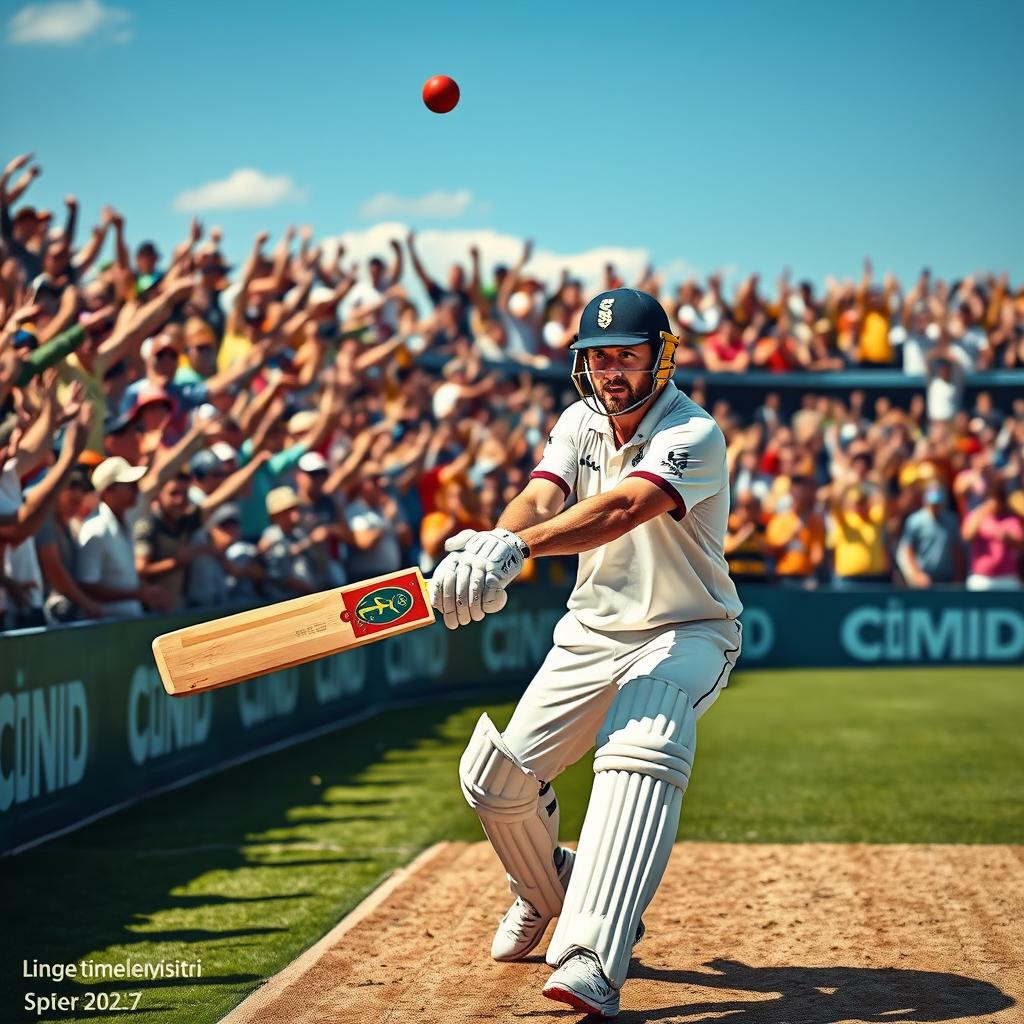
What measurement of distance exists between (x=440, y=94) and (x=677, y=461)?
91.1 inches

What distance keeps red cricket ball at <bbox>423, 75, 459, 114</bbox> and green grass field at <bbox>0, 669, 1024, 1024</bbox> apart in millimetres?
3347

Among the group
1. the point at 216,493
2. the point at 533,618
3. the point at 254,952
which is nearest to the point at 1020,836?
the point at 254,952

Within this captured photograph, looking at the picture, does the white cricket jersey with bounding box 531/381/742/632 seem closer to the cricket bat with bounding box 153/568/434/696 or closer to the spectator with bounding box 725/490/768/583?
the cricket bat with bounding box 153/568/434/696

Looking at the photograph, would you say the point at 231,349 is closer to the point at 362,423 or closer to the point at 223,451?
the point at 362,423

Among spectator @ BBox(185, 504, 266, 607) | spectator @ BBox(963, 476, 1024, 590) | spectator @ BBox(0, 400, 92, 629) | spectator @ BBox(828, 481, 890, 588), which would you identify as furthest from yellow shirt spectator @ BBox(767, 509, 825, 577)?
spectator @ BBox(0, 400, 92, 629)

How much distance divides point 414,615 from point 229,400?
6.72m

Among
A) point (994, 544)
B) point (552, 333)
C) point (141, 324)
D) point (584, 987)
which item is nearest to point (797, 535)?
point (994, 544)

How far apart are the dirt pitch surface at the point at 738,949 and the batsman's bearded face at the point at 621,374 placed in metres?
1.95

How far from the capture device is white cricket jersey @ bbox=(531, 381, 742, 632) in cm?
493

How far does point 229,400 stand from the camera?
1110 cm

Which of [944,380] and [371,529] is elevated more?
[944,380]

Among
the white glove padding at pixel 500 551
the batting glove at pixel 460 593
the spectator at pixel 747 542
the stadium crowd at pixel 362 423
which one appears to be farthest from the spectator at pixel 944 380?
the batting glove at pixel 460 593

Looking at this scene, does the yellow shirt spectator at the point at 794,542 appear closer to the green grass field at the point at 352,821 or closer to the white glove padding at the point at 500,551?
the green grass field at the point at 352,821

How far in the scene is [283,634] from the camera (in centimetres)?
465
